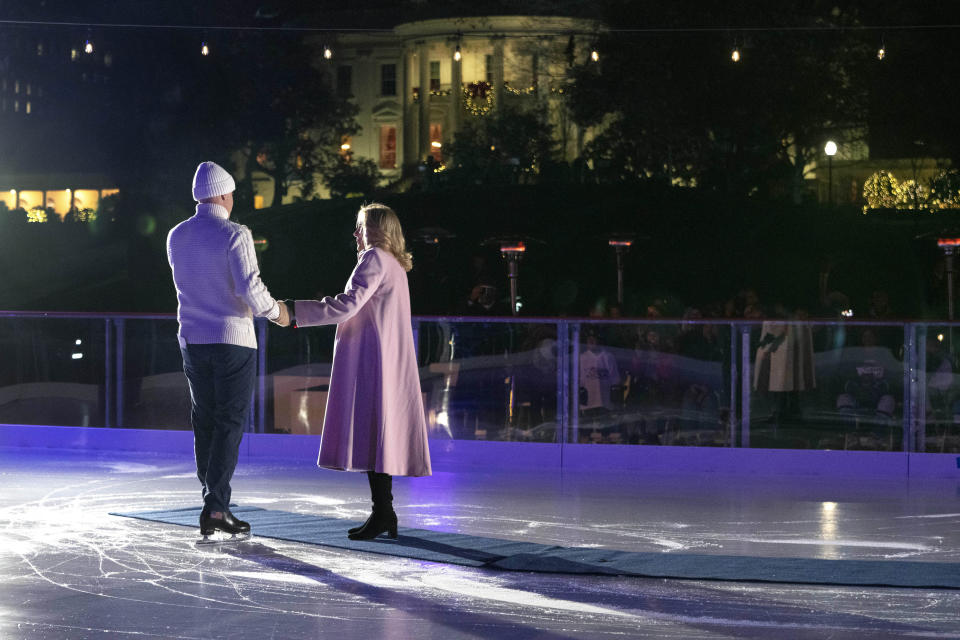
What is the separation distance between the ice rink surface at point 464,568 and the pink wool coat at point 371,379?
53 cm

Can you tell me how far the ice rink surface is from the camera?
4.78 metres

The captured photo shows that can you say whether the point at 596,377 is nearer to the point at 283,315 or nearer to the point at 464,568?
the point at 283,315

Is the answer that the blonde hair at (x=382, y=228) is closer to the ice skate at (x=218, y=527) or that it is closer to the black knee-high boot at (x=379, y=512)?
the black knee-high boot at (x=379, y=512)

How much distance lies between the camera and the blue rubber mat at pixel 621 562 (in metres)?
5.81

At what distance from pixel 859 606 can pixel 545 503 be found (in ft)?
11.5

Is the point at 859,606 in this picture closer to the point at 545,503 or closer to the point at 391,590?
the point at 391,590

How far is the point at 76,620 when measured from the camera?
4797 millimetres

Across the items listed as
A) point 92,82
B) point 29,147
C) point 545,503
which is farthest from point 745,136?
point 29,147

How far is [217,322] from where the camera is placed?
6.46m

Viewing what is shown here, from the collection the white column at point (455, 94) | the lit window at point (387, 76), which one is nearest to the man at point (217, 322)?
the white column at point (455, 94)

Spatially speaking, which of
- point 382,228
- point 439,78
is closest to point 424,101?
point 439,78

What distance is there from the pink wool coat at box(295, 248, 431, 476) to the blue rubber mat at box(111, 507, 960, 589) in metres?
0.41

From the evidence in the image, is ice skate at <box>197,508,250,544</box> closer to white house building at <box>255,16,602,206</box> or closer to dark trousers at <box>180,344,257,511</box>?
dark trousers at <box>180,344,257,511</box>

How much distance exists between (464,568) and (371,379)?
1.18m
